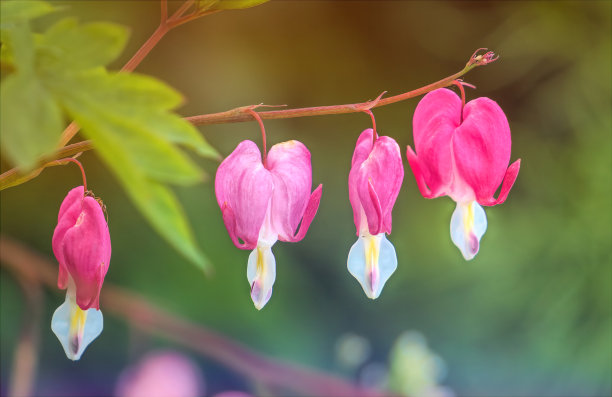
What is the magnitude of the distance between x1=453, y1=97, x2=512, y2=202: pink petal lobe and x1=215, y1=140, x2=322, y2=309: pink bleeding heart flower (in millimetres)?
114

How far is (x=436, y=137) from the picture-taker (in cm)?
51

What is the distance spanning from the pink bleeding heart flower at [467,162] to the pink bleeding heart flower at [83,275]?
23 cm

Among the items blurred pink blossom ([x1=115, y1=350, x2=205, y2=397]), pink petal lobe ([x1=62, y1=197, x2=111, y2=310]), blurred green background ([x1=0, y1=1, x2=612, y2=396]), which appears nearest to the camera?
pink petal lobe ([x1=62, y1=197, x2=111, y2=310])

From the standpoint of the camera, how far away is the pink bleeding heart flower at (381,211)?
0.48 m

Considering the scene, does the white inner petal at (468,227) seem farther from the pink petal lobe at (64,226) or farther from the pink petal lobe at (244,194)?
the pink petal lobe at (64,226)

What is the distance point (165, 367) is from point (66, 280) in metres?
1.18

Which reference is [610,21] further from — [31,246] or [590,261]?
[31,246]

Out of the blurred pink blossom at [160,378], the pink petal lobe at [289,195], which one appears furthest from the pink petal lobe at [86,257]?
the blurred pink blossom at [160,378]

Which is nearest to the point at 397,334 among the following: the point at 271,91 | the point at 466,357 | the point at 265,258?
the point at 466,357

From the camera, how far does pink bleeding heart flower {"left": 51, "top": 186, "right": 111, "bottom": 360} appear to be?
46 centimetres

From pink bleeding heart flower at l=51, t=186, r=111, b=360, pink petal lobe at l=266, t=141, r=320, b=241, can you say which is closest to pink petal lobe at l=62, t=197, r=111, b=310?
pink bleeding heart flower at l=51, t=186, r=111, b=360

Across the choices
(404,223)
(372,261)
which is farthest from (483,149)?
(404,223)

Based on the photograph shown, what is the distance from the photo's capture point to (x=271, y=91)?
1859 mm

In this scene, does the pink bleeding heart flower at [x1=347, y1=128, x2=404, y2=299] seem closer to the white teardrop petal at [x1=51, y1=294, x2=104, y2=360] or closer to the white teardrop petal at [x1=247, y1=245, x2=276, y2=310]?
the white teardrop petal at [x1=247, y1=245, x2=276, y2=310]
